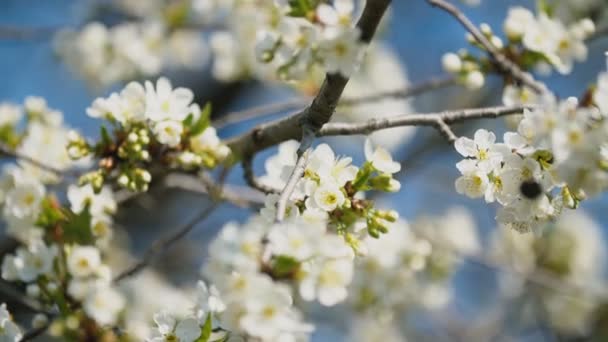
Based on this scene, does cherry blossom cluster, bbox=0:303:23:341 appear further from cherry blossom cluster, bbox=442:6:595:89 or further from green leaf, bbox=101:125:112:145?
cherry blossom cluster, bbox=442:6:595:89

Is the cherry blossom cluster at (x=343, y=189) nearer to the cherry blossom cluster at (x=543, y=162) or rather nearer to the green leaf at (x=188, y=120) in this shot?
the cherry blossom cluster at (x=543, y=162)

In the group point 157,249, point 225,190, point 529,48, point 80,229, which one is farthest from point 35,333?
point 529,48

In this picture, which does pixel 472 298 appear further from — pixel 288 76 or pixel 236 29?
pixel 288 76

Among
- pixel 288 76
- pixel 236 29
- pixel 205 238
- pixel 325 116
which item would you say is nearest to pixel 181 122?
pixel 288 76

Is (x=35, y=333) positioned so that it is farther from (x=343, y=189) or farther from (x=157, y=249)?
(x=343, y=189)

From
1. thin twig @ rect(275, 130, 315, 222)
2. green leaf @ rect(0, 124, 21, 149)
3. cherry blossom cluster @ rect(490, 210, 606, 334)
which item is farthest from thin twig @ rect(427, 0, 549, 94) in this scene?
cherry blossom cluster @ rect(490, 210, 606, 334)

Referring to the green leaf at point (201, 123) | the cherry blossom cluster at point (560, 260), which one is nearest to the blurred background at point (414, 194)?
the cherry blossom cluster at point (560, 260)
